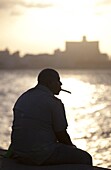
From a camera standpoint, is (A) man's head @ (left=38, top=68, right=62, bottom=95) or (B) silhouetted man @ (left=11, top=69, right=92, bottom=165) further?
(A) man's head @ (left=38, top=68, right=62, bottom=95)

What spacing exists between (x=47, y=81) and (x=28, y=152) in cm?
88

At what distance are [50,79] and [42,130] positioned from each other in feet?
2.07

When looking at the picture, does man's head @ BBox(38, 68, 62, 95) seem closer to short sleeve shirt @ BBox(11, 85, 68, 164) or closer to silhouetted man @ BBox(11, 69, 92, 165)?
silhouetted man @ BBox(11, 69, 92, 165)

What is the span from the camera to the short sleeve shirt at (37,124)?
5.00m

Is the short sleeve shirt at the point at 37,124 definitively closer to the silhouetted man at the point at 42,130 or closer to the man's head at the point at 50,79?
the silhouetted man at the point at 42,130

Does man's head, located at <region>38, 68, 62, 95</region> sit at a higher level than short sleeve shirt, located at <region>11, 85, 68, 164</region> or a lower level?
higher

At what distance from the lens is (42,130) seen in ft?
16.4

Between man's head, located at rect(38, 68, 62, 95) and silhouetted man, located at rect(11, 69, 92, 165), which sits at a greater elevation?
man's head, located at rect(38, 68, 62, 95)

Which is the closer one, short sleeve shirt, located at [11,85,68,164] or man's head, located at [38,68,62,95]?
short sleeve shirt, located at [11,85,68,164]

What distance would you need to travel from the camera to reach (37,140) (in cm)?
500

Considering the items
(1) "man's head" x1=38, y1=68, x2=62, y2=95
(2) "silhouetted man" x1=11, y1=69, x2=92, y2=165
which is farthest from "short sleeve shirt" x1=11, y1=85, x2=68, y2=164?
(1) "man's head" x1=38, y1=68, x2=62, y2=95

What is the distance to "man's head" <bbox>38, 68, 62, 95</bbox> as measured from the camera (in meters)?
5.15

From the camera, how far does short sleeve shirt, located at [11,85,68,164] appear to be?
5.00 m

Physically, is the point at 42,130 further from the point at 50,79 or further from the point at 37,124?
the point at 50,79
